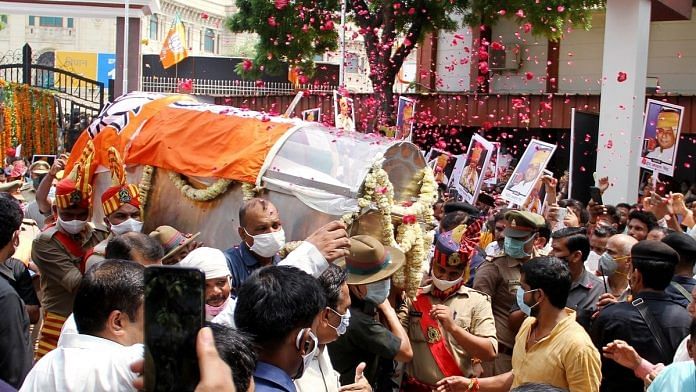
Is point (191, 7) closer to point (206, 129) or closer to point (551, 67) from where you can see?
point (551, 67)

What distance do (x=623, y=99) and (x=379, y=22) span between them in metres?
6.44

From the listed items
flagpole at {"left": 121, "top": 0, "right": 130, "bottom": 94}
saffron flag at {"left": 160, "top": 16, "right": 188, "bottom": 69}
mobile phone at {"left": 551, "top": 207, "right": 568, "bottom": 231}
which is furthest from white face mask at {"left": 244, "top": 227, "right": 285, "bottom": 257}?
saffron flag at {"left": 160, "top": 16, "right": 188, "bottom": 69}

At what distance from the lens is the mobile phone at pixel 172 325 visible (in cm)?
193

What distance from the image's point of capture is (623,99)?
47.7 ft

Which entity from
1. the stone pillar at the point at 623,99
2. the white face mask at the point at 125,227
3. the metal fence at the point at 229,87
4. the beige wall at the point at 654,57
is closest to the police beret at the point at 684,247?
the white face mask at the point at 125,227

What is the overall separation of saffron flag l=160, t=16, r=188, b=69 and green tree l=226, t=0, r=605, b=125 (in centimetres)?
1098

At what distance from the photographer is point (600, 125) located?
14578 mm

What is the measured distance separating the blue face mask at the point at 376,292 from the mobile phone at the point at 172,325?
321cm

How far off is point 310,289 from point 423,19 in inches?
665

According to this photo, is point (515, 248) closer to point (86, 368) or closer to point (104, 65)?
point (86, 368)

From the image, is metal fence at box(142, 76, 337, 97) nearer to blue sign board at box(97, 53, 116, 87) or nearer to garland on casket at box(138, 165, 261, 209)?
garland on casket at box(138, 165, 261, 209)

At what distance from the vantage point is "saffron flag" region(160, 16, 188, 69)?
105 ft

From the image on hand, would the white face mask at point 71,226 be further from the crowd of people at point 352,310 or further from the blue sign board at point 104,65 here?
the blue sign board at point 104,65

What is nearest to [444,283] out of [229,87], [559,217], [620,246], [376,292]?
[376,292]
